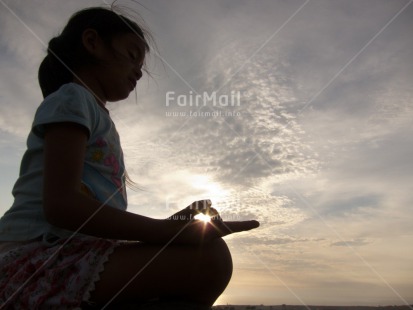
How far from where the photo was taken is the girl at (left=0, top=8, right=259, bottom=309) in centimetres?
169

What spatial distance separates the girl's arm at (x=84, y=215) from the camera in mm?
1677

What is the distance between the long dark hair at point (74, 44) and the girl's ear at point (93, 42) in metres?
0.03

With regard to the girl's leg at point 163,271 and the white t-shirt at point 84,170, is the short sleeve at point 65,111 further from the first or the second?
the girl's leg at point 163,271

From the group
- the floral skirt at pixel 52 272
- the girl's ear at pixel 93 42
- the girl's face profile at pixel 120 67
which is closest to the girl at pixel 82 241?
the floral skirt at pixel 52 272

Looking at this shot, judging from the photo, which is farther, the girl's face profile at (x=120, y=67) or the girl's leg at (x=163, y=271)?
the girl's face profile at (x=120, y=67)

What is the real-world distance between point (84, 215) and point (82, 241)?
0.68ft

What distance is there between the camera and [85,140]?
187 cm

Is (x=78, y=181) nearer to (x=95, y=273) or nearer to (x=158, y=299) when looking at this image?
(x=95, y=273)

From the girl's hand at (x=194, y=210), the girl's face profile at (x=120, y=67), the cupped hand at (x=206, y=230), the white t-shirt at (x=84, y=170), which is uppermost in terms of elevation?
the girl's face profile at (x=120, y=67)

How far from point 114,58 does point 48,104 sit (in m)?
0.87

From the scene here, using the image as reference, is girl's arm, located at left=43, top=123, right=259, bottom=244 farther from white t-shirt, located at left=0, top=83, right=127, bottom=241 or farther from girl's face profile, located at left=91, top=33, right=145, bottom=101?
girl's face profile, located at left=91, top=33, right=145, bottom=101

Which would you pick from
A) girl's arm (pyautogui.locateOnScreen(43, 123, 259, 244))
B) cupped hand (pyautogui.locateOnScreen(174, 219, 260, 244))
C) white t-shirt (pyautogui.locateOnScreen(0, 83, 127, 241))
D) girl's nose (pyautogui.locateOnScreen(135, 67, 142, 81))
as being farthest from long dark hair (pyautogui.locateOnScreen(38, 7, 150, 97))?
cupped hand (pyautogui.locateOnScreen(174, 219, 260, 244))

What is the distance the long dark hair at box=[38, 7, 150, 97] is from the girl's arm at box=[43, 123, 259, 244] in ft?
3.55

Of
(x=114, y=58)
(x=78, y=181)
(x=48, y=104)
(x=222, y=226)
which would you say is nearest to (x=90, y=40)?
(x=114, y=58)
